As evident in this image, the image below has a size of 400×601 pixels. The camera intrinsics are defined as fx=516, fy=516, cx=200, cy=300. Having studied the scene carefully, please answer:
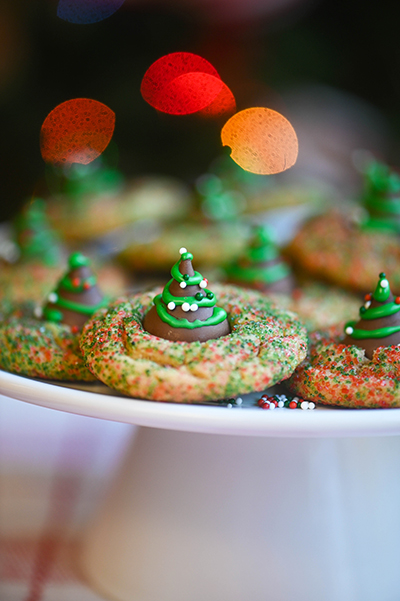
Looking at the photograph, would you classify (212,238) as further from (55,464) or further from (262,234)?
(55,464)

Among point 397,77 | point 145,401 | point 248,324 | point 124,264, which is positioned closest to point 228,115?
point 124,264

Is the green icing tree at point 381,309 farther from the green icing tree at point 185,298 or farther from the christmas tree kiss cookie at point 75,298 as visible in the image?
the christmas tree kiss cookie at point 75,298

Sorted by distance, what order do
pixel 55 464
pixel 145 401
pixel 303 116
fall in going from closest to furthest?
pixel 145 401
pixel 55 464
pixel 303 116

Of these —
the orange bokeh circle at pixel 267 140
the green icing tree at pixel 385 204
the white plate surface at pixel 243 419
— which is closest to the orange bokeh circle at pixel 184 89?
the orange bokeh circle at pixel 267 140

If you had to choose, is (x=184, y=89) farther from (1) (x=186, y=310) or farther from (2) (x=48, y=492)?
(2) (x=48, y=492)

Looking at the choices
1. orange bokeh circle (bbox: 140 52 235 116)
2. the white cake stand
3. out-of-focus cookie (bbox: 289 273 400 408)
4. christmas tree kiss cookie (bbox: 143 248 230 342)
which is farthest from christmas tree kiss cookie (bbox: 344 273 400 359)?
orange bokeh circle (bbox: 140 52 235 116)

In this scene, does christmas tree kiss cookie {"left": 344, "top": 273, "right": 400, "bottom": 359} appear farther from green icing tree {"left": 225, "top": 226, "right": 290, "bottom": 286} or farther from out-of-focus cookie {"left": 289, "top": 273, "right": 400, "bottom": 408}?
green icing tree {"left": 225, "top": 226, "right": 290, "bottom": 286}
